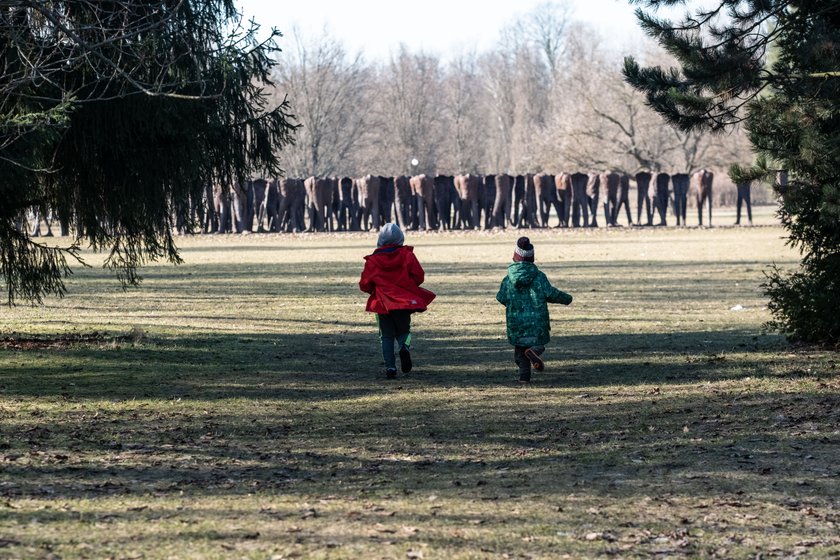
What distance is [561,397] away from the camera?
10.3m

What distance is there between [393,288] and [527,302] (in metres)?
1.24

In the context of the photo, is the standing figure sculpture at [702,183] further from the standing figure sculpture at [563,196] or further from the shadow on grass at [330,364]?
the shadow on grass at [330,364]

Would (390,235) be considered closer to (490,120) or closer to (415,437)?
(415,437)

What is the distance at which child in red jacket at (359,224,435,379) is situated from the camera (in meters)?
11.5

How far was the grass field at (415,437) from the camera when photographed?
594cm

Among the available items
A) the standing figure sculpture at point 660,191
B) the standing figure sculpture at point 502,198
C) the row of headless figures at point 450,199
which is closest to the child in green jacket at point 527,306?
the row of headless figures at point 450,199

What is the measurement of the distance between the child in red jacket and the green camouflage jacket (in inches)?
31.9

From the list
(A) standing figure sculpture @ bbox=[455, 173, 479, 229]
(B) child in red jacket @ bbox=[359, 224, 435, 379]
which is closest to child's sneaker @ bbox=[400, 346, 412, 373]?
(B) child in red jacket @ bbox=[359, 224, 435, 379]

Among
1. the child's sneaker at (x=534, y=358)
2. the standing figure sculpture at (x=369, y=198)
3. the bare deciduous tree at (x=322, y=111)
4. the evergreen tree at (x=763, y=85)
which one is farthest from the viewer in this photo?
the bare deciduous tree at (x=322, y=111)

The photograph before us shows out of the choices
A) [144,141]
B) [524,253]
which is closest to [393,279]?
[524,253]

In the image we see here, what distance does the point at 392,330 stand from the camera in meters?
11.6

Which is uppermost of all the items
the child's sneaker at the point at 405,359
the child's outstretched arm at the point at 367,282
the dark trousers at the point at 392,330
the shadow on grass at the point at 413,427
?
the child's outstretched arm at the point at 367,282

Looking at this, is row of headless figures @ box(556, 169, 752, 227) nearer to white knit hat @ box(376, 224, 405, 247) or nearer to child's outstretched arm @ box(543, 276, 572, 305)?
white knit hat @ box(376, 224, 405, 247)

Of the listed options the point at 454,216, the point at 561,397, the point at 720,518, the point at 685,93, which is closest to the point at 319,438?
the point at 561,397
